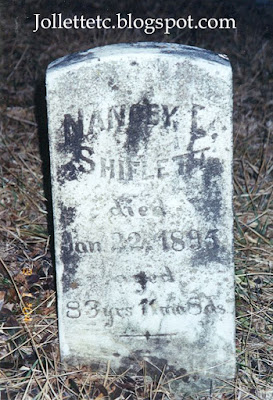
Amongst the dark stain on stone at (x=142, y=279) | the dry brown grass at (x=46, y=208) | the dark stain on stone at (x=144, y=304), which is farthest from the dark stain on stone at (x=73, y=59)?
the dry brown grass at (x=46, y=208)

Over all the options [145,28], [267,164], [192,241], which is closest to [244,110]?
[267,164]

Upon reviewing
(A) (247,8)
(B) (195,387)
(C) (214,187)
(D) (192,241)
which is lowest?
(B) (195,387)

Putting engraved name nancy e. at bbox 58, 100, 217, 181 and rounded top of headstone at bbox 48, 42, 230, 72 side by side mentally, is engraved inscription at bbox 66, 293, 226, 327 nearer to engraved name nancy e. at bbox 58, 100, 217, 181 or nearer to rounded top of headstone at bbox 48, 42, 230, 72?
engraved name nancy e. at bbox 58, 100, 217, 181

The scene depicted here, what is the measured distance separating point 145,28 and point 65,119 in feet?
13.4

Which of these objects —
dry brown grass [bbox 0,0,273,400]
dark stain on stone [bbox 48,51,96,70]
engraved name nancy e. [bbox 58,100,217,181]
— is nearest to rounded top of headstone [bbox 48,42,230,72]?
dark stain on stone [bbox 48,51,96,70]

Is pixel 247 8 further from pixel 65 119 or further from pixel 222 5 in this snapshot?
pixel 65 119

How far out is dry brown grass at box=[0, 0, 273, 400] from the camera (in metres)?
2.65

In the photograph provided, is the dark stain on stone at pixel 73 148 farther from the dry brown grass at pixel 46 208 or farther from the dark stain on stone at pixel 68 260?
the dry brown grass at pixel 46 208

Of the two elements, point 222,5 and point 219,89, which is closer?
point 219,89

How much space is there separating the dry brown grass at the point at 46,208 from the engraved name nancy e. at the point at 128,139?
2.80 ft

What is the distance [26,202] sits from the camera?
381 centimetres

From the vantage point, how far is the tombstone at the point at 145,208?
227 cm

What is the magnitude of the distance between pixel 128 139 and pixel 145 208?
0.89 ft

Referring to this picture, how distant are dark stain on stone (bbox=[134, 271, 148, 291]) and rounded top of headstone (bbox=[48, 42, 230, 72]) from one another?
842mm
